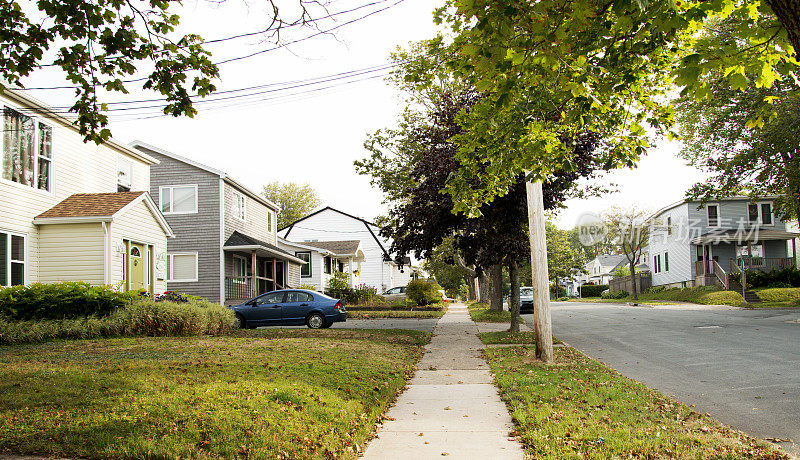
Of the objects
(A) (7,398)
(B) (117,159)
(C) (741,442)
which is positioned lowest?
(C) (741,442)

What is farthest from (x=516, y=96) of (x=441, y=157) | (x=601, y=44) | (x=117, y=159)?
(x=117, y=159)

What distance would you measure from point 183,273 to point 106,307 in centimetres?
1252

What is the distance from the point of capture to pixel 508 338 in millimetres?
15875

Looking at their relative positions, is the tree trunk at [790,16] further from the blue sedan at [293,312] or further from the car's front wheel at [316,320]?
the car's front wheel at [316,320]

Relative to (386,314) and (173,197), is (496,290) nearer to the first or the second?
(386,314)

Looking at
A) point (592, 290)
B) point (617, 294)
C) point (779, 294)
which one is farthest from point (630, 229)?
point (779, 294)

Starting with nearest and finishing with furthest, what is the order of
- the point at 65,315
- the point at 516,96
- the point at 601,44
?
1. the point at 601,44
2. the point at 516,96
3. the point at 65,315

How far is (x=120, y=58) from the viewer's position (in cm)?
813

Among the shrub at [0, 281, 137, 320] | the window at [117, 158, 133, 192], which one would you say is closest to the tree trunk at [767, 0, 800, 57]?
the shrub at [0, 281, 137, 320]

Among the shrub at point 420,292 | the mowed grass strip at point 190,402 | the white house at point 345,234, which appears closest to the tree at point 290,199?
the white house at point 345,234

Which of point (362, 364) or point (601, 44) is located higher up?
point (601, 44)

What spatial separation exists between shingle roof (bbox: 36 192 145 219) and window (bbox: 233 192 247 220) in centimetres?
968

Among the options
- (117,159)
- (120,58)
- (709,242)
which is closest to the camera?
(120,58)

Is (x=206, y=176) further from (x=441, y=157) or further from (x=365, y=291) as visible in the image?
(x=441, y=157)
